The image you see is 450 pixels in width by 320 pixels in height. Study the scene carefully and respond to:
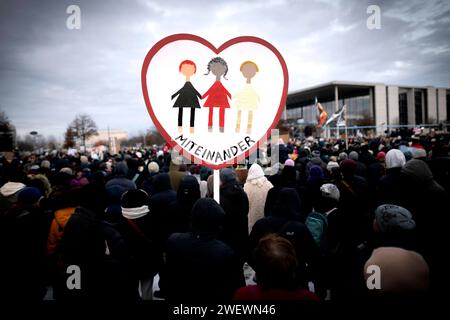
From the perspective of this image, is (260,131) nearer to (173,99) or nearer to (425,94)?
(173,99)

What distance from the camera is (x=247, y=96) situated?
255 cm

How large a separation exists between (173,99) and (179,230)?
6.03 feet

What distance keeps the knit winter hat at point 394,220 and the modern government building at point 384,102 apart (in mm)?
58105

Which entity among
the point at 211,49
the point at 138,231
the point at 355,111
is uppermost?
the point at 355,111

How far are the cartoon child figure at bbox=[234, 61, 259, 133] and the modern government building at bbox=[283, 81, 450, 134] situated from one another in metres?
58.2

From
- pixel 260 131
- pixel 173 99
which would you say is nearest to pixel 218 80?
pixel 173 99

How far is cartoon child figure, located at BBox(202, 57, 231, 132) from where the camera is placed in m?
2.51

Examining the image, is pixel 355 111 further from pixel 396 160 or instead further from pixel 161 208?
pixel 161 208

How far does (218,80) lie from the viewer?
2529mm

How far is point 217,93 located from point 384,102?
222ft

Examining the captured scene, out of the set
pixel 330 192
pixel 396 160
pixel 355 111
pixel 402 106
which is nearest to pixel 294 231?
pixel 330 192
